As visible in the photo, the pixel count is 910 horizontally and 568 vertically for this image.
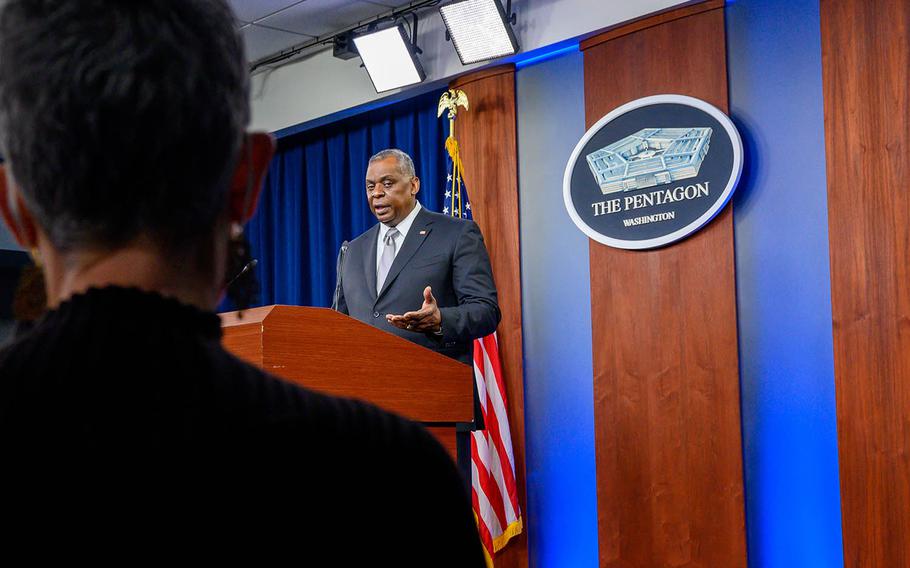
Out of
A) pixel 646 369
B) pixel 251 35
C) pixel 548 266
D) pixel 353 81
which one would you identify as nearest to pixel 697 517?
pixel 646 369

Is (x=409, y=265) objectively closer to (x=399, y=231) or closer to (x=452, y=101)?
(x=399, y=231)

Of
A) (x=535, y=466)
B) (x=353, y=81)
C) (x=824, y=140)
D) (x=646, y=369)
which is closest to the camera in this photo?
(x=824, y=140)

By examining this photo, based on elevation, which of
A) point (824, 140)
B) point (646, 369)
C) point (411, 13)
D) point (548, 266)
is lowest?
point (646, 369)

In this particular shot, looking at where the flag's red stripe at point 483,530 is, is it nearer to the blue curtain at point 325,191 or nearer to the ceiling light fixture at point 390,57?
the blue curtain at point 325,191

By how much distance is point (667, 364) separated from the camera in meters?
4.18

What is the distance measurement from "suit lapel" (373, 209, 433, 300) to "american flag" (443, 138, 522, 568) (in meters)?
1.12

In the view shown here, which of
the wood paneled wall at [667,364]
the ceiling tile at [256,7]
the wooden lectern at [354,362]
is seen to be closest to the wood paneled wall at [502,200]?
the wood paneled wall at [667,364]

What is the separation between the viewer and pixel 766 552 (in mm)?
3902

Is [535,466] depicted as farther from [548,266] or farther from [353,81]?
[353,81]

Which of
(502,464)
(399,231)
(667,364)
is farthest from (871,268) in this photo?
(502,464)

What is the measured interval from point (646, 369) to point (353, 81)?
2.41 m

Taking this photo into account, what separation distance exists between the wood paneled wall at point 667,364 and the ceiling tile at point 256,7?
5.51 ft

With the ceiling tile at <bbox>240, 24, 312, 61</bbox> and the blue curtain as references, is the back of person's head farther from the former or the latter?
the ceiling tile at <bbox>240, 24, 312, 61</bbox>

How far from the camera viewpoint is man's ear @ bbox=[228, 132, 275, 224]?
0.60m
